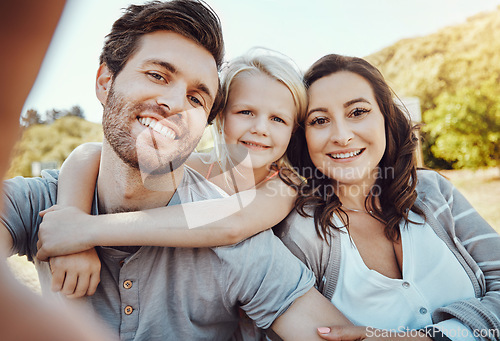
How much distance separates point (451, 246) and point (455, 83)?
9123mm

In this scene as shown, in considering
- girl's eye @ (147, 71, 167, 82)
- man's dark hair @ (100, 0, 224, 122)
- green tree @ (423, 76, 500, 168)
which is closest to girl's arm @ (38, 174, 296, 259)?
girl's eye @ (147, 71, 167, 82)

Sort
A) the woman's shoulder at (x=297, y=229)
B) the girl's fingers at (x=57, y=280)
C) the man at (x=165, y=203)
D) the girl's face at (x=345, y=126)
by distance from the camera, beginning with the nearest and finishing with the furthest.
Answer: the girl's fingers at (x=57, y=280), the man at (x=165, y=203), the woman's shoulder at (x=297, y=229), the girl's face at (x=345, y=126)

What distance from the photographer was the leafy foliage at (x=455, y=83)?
7160 mm

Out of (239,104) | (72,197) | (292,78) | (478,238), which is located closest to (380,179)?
(478,238)

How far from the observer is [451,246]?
1.45 m

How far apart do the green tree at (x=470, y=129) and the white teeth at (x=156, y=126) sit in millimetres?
7379

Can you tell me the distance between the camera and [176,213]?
115 cm

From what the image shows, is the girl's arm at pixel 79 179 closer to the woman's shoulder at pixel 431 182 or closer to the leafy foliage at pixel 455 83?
the woman's shoulder at pixel 431 182

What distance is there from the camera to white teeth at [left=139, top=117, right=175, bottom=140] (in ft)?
3.97

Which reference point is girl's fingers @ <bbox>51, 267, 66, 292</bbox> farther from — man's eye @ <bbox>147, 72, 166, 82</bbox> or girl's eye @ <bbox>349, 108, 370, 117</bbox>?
girl's eye @ <bbox>349, 108, 370, 117</bbox>

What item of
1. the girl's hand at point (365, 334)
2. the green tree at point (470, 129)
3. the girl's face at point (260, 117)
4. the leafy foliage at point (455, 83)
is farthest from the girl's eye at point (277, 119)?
the green tree at point (470, 129)

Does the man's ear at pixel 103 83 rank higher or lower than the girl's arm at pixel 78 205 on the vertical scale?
higher

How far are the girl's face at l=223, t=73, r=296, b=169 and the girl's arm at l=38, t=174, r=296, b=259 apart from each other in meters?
0.43

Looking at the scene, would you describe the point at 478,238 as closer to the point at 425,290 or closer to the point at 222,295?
the point at 425,290
